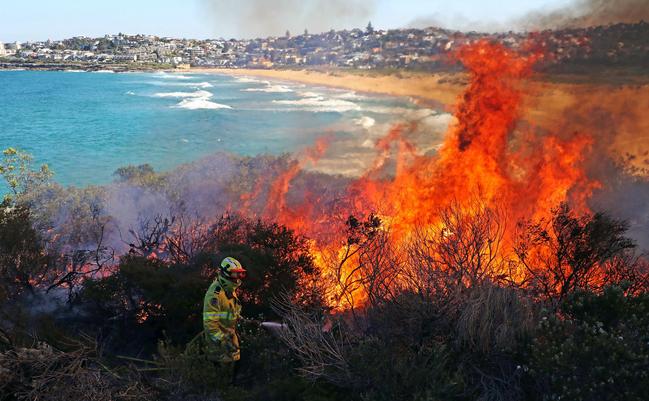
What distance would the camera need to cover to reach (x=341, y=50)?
57.5m

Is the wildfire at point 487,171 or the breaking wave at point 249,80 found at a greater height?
the breaking wave at point 249,80

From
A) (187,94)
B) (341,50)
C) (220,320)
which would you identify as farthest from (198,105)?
(220,320)

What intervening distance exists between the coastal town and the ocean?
6.72 metres

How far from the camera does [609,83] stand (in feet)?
105

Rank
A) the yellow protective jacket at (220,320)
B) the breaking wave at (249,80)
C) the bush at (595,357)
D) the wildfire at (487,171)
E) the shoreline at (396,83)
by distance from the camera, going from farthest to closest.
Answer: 1. the breaking wave at (249,80)
2. the shoreline at (396,83)
3. the wildfire at (487,171)
4. the yellow protective jacket at (220,320)
5. the bush at (595,357)

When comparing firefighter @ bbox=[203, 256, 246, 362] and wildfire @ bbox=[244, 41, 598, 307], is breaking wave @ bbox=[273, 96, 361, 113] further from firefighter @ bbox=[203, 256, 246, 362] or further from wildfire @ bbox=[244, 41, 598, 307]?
firefighter @ bbox=[203, 256, 246, 362]

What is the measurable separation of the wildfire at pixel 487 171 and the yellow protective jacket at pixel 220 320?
1373 cm

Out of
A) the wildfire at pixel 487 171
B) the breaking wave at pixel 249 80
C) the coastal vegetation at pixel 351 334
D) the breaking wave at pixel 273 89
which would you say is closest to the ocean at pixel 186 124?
the breaking wave at pixel 273 89

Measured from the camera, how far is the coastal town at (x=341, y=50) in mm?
32125

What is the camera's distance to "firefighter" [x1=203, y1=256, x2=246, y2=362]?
25.6ft

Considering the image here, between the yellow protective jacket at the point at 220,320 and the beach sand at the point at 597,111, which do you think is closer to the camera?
the yellow protective jacket at the point at 220,320

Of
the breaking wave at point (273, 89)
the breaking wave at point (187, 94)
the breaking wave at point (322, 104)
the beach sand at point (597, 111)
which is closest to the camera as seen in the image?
the beach sand at point (597, 111)

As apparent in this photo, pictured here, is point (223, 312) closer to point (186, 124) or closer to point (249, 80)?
point (186, 124)

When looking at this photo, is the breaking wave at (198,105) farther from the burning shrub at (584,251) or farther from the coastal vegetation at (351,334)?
the burning shrub at (584,251)
